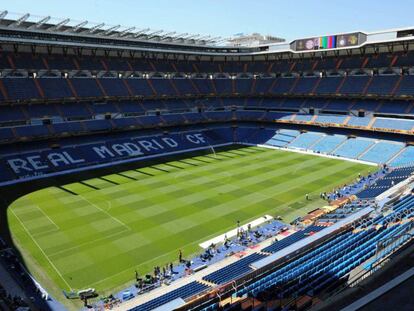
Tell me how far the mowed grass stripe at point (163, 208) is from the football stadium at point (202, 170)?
0.66 ft

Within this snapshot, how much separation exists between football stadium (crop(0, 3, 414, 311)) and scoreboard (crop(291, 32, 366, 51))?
26 centimetres

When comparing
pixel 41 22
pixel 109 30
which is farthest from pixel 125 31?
pixel 41 22

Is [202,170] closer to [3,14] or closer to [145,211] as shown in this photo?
[145,211]

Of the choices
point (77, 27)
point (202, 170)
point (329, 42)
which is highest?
point (77, 27)

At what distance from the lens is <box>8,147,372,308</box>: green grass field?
27.5 meters

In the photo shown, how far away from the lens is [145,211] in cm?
3722

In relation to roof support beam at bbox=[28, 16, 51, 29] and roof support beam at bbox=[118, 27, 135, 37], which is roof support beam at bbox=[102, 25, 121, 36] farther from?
roof support beam at bbox=[28, 16, 51, 29]

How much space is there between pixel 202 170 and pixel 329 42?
39.3 meters

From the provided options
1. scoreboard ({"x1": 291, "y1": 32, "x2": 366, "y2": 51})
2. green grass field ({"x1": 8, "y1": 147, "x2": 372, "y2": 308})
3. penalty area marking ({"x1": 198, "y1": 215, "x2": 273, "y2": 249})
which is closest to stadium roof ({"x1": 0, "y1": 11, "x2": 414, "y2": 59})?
scoreboard ({"x1": 291, "y1": 32, "x2": 366, "y2": 51})

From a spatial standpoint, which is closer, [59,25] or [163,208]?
[163,208]

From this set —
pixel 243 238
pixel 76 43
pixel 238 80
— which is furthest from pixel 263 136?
pixel 243 238

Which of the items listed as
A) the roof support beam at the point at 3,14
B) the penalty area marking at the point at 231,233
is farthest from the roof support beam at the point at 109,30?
the penalty area marking at the point at 231,233

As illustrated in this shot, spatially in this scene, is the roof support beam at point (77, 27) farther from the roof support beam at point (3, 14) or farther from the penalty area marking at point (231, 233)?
the penalty area marking at point (231, 233)

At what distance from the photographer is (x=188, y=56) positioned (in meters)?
84.1
